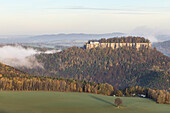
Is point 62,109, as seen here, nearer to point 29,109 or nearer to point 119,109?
point 29,109

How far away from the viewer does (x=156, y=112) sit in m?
187

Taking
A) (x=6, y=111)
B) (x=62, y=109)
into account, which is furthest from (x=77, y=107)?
(x=6, y=111)

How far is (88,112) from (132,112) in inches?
960

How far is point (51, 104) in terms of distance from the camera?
199 meters

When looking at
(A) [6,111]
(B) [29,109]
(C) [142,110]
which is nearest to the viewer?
(A) [6,111]

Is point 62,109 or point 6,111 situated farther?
point 62,109

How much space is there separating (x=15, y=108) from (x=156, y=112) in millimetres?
75646

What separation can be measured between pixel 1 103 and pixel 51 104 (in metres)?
28.2

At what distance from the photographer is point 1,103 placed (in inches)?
7613

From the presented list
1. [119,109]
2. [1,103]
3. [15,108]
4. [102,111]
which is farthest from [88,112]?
[1,103]

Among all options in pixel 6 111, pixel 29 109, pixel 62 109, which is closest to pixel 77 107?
pixel 62 109

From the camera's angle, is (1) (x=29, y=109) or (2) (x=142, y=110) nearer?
(1) (x=29, y=109)

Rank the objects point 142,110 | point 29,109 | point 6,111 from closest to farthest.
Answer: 1. point 6,111
2. point 29,109
3. point 142,110

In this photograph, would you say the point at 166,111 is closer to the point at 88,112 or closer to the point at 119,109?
the point at 119,109
